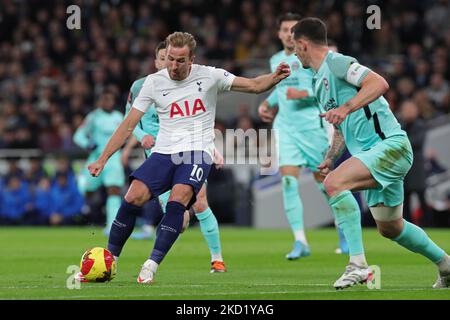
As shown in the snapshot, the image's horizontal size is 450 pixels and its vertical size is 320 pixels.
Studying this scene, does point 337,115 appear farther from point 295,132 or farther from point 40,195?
point 40,195

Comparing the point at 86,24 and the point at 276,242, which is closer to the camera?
the point at 276,242

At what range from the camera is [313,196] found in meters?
20.5

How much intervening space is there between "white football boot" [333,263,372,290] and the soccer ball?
1967 millimetres

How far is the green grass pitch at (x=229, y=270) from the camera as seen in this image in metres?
8.09

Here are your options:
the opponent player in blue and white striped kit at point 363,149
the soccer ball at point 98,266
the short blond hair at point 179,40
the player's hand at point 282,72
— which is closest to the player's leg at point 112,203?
the soccer ball at point 98,266

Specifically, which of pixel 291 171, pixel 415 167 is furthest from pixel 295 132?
pixel 415 167

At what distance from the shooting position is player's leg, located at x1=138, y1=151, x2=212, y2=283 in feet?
29.7

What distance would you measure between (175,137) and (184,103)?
0.32 meters

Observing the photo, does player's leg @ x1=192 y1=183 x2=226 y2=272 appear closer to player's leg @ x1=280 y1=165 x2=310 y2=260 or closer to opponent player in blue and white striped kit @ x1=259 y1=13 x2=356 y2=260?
player's leg @ x1=280 y1=165 x2=310 y2=260

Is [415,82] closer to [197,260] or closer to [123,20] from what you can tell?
[123,20]

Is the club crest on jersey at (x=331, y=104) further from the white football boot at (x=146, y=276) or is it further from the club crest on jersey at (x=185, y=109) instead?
the white football boot at (x=146, y=276)

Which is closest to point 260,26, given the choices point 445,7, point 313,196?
point 445,7

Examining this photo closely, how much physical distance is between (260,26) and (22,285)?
17229mm

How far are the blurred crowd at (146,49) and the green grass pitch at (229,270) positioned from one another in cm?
518
